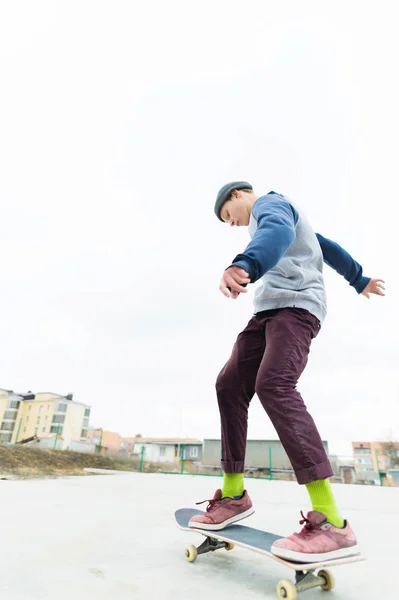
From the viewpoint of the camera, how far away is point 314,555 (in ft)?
3.05

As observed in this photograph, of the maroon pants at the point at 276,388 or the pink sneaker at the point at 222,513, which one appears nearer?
the maroon pants at the point at 276,388

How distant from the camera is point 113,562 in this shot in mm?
1226

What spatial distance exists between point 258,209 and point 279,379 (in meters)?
0.78

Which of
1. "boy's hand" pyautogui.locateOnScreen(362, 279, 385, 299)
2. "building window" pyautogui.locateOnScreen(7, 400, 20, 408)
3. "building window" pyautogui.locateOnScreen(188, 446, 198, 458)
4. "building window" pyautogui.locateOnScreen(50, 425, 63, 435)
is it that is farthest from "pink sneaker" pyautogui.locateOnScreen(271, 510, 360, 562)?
"building window" pyautogui.locateOnScreen(7, 400, 20, 408)

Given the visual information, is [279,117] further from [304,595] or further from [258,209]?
[304,595]

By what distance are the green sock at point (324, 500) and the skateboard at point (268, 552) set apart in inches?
4.2

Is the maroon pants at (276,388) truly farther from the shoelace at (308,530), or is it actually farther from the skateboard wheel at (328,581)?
the skateboard wheel at (328,581)

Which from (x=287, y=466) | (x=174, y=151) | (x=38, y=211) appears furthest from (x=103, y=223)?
(x=287, y=466)

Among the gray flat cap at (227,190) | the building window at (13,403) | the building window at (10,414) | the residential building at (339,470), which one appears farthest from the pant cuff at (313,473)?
the building window at (13,403)

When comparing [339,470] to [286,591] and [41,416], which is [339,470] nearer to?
[286,591]

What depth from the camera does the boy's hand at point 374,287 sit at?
1981 millimetres

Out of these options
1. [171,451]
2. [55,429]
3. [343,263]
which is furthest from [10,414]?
[343,263]

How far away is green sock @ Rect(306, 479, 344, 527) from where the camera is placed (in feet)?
3.50

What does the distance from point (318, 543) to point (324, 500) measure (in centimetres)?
15
